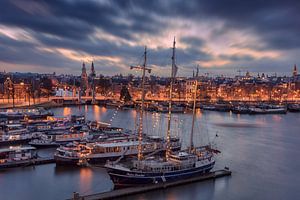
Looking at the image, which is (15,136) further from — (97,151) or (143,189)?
(143,189)

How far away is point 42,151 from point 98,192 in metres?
5.03

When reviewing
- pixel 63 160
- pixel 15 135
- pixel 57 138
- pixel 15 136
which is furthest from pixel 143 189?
pixel 15 135

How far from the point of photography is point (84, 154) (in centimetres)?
1134

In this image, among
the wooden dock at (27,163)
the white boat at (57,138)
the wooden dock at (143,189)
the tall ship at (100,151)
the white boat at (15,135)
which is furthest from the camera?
the white boat at (15,135)

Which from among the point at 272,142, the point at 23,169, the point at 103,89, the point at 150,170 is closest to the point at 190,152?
the point at 150,170

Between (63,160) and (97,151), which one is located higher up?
(97,151)

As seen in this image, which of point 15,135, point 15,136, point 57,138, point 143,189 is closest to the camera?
point 143,189

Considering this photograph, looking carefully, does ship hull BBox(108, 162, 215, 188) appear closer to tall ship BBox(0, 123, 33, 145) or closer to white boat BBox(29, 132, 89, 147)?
white boat BBox(29, 132, 89, 147)

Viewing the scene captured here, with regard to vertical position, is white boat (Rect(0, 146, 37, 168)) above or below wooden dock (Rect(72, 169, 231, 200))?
above

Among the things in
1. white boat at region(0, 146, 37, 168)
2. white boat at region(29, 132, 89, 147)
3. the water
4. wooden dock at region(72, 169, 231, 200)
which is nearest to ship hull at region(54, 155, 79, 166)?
the water

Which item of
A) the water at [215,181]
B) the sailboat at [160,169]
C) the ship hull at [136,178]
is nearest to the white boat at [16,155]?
the water at [215,181]

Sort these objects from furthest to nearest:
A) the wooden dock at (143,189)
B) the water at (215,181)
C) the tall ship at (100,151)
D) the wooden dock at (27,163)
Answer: the tall ship at (100,151)
the wooden dock at (27,163)
the water at (215,181)
the wooden dock at (143,189)

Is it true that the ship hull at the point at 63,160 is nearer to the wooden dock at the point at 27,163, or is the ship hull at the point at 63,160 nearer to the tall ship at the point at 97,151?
the tall ship at the point at 97,151

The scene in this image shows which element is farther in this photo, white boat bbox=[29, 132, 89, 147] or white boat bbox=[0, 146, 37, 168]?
white boat bbox=[29, 132, 89, 147]
